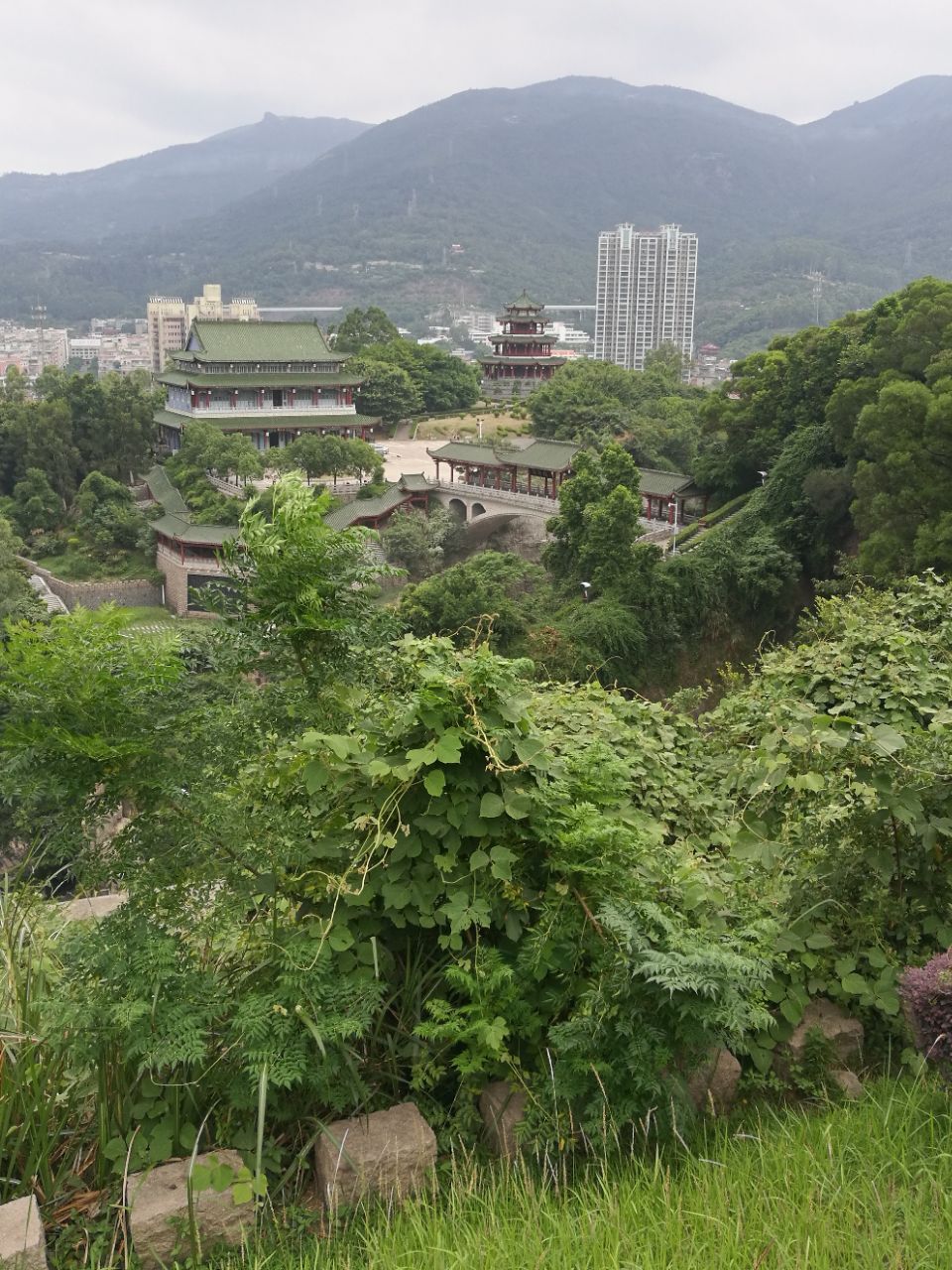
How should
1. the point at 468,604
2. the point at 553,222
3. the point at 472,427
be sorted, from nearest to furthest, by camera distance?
the point at 468,604
the point at 472,427
the point at 553,222

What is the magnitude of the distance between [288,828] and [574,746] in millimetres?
802

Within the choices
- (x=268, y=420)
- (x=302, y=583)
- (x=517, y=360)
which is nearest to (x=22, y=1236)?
(x=302, y=583)

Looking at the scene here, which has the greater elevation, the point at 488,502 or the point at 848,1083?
the point at 848,1083

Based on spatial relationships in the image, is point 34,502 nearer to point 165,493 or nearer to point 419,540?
point 165,493

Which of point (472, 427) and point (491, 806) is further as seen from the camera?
point (472, 427)

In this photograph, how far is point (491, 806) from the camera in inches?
→ 99.0

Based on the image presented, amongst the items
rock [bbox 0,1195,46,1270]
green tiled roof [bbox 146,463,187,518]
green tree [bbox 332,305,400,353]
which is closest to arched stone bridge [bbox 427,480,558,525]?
green tiled roof [bbox 146,463,187,518]

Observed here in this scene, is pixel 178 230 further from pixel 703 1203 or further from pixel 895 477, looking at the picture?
pixel 703 1203

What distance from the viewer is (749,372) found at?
77.2 ft

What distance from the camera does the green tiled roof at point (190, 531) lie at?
85.9ft

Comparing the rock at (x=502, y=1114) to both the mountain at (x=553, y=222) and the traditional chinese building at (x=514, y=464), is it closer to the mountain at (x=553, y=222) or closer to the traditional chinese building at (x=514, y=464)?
the traditional chinese building at (x=514, y=464)

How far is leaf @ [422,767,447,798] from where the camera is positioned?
96.6 inches

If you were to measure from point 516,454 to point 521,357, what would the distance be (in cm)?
1764

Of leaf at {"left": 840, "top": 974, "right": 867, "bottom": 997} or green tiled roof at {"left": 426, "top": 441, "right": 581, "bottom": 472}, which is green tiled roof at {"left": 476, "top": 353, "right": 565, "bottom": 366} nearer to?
green tiled roof at {"left": 426, "top": 441, "right": 581, "bottom": 472}
